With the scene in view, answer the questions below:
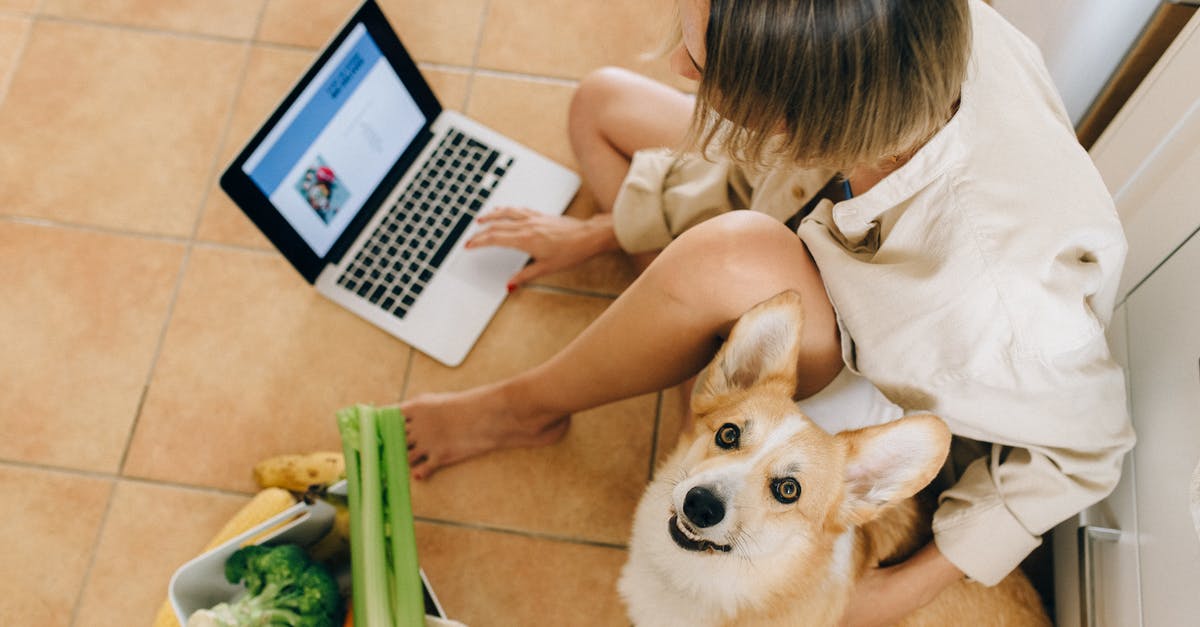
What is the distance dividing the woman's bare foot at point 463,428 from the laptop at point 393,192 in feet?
0.46

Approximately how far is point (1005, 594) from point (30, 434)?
5.60 feet

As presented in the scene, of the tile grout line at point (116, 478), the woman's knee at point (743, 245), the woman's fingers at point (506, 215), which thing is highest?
the woman's knee at point (743, 245)

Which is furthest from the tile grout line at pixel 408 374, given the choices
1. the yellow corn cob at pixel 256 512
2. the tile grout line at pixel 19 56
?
the tile grout line at pixel 19 56

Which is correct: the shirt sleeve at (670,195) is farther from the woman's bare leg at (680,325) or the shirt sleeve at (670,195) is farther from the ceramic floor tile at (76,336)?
the ceramic floor tile at (76,336)

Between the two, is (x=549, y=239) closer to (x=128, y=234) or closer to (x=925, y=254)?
(x=925, y=254)

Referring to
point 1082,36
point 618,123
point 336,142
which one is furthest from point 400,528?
point 1082,36

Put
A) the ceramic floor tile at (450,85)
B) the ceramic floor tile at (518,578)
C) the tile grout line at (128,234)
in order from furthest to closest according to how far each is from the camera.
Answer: the ceramic floor tile at (450,85) < the tile grout line at (128,234) < the ceramic floor tile at (518,578)

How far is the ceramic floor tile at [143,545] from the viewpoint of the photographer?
1.41 meters

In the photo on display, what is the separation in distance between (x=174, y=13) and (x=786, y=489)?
1.76 m

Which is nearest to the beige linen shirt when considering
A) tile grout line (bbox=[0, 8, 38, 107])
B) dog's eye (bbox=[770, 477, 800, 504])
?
dog's eye (bbox=[770, 477, 800, 504])

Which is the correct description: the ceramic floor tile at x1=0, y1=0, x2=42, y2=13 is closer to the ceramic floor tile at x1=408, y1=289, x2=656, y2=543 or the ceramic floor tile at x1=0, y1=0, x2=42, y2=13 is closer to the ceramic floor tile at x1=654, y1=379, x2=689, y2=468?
the ceramic floor tile at x1=408, y1=289, x2=656, y2=543

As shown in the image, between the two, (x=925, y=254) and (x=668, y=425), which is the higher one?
(x=925, y=254)

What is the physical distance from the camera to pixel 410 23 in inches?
72.9

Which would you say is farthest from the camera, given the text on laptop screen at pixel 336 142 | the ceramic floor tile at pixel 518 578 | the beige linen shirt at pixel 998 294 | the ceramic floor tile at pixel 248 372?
the ceramic floor tile at pixel 248 372
